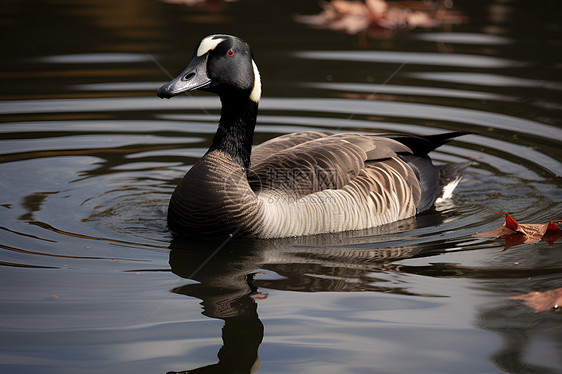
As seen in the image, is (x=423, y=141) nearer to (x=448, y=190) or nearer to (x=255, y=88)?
(x=448, y=190)

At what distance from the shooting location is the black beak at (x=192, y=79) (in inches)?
261

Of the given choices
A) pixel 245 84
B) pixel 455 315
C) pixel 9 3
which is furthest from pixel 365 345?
pixel 9 3

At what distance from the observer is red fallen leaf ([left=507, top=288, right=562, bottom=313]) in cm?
582

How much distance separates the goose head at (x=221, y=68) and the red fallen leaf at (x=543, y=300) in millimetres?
2913

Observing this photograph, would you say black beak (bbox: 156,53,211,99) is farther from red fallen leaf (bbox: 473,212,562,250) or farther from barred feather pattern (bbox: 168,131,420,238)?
red fallen leaf (bbox: 473,212,562,250)

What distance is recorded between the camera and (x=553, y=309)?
580 cm

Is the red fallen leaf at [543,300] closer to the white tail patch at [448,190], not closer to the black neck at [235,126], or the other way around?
the white tail patch at [448,190]

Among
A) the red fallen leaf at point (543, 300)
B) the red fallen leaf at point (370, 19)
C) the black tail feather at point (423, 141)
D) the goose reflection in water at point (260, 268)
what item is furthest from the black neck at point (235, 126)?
the red fallen leaf at point (370, 19)

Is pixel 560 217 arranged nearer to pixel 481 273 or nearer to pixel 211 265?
pixel 481 273

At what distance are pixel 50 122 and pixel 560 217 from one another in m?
6.34

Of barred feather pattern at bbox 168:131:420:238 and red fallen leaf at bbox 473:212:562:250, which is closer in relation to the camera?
barred feather pattern at bbox 168:131:420:238

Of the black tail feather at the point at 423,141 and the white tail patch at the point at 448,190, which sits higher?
the black tail feather at the point at 423,141

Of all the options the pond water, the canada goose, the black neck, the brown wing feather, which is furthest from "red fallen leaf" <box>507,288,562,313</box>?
the black neck

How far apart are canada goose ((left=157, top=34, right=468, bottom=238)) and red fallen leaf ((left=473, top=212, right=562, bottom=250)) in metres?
1.07
